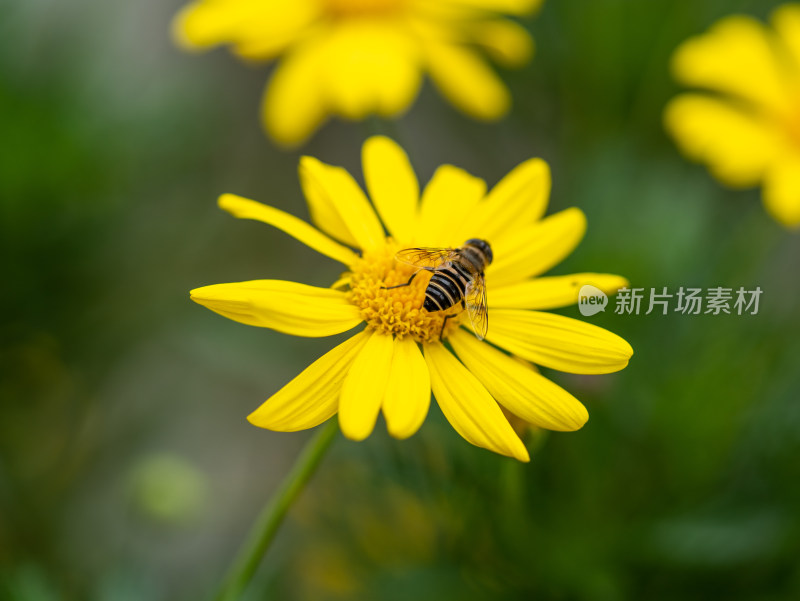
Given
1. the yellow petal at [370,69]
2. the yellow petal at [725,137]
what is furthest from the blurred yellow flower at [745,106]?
the yellow petal at [370,69]

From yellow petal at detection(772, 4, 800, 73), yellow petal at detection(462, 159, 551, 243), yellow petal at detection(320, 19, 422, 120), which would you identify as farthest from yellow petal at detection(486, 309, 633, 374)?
yellow petal at detection(772, 4, 800, 73)

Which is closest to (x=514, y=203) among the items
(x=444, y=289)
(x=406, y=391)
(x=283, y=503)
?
(x=444, y=289)

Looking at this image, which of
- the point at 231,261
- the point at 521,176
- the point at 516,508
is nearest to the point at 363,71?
the point at 521,176

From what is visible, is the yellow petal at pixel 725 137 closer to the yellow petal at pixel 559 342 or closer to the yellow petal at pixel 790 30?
the yellow petal at pixel 790 30

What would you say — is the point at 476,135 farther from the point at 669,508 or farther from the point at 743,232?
the point at 669,508

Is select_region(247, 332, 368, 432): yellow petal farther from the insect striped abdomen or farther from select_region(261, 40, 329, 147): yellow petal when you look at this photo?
select_region(261, 40, 329, 147): yellow petal

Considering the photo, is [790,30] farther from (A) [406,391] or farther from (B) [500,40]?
(A) [406,391]
